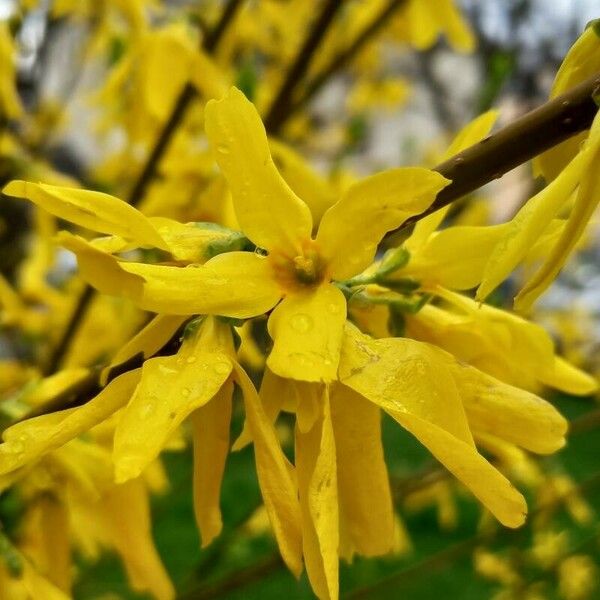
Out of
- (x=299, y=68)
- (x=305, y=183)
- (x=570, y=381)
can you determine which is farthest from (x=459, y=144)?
(x=299, y=68)

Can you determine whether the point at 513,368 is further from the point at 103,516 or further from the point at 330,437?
the point at 103,516

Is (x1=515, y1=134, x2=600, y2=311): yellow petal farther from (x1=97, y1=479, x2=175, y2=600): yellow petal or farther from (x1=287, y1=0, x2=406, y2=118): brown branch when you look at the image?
(x1=287, y1=0, x2=406, y2=118): brown branch

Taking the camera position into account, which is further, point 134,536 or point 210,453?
point 134,536

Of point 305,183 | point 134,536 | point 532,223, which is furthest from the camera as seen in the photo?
point 305,183

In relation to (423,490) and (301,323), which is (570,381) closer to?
(301,323)

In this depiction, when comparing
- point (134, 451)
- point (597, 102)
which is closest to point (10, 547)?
point (134, 451)

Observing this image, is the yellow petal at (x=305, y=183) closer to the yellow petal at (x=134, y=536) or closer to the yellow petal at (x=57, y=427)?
the yellow petal at (x=134, y=536)

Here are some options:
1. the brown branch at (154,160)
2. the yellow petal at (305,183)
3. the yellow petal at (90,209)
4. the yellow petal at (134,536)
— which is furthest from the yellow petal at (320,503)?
the brown branch at (154,160)
